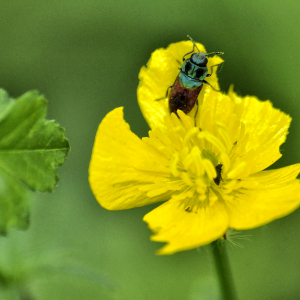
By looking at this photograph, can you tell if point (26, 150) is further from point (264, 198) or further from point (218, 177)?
point (264, 198)

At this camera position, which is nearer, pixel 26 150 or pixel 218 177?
pixel 26 150

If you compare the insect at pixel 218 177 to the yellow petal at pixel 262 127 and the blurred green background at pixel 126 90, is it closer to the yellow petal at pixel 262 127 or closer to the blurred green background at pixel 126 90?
the yellow petal at pixel 262 127

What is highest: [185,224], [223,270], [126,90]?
[126,90]

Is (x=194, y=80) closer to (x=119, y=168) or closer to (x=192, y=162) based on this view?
(x=192, y=162)

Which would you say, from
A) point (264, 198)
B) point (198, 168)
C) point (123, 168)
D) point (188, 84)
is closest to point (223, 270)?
point (264, 198)

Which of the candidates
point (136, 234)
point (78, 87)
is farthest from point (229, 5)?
point (136, 234)

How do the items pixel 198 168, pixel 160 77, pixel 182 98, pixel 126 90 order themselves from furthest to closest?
1. pixel 126 90
2. pixel 160 77
3. pixel 182 98
4. pixel 198 168
